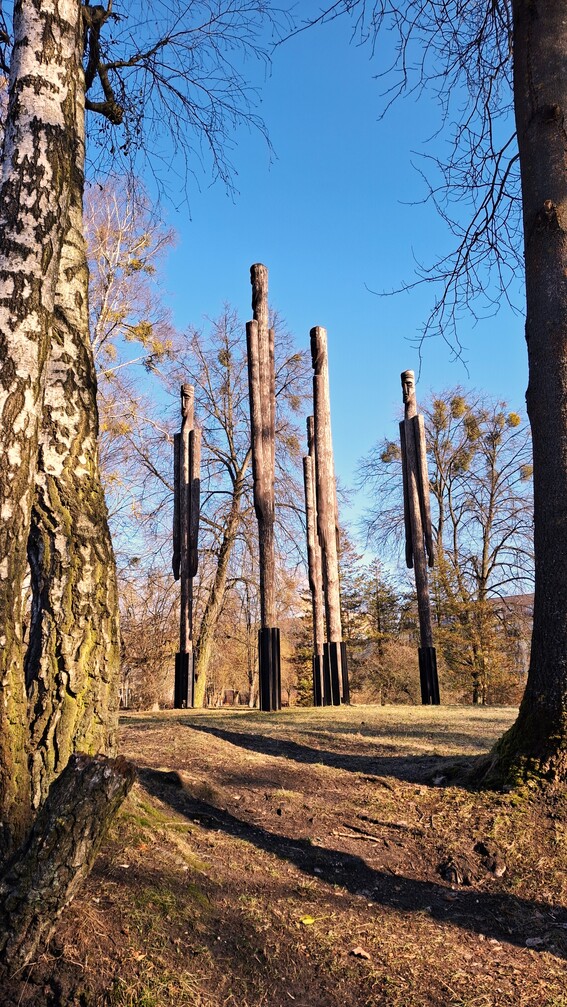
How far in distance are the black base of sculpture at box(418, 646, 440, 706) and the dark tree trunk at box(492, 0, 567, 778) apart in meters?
7.52

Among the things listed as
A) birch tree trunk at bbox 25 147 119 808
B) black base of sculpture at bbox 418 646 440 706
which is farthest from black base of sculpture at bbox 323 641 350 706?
birch tree trunk at bbox 25 147 119 808

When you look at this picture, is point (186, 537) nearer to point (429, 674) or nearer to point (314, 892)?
point (429, 674)

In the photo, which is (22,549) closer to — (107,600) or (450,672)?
(107,600)

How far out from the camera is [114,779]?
2.58 metres

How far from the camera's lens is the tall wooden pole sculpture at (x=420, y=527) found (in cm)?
1241

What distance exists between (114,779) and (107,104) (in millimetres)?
5399

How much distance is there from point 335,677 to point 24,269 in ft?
33.2

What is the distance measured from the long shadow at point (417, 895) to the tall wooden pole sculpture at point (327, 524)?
304 inches

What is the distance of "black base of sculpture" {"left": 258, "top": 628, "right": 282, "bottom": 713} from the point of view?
33.6 feet

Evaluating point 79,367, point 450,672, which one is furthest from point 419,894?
point 450,672

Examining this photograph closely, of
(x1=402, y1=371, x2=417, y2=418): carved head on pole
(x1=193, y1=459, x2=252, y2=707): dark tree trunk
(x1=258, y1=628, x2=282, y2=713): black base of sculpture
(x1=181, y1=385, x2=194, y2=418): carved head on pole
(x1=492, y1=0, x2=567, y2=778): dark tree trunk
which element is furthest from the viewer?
(x1=193, y1=459, x2=252, y2=707): dark tree trunk

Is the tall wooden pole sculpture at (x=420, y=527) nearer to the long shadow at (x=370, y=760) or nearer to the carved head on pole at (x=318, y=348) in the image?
the carved head on pole at (x=318, y=348)

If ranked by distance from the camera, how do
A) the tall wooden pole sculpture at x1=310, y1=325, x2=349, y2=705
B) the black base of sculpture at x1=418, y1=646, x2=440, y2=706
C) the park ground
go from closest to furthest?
the park ground, the tall wooden pole sculpture at x1=310, y1=325, x2=349, y2=705, the black base of sculpture at x1=418, y1=646, x2=440, y2=706

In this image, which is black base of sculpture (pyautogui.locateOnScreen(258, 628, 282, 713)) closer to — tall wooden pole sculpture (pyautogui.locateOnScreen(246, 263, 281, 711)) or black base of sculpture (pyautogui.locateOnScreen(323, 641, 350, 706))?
tall wooden pole sculpture (pyautogui.locateOnScreen(246, 263, 281, 711))
